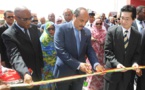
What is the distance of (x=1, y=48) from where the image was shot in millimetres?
4289

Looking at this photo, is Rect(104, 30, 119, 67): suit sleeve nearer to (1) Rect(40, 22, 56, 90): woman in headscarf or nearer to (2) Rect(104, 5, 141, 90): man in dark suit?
(2) Rect(104, 5, 141, 90): man in dark suit

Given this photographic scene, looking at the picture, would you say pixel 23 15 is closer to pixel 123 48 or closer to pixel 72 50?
pixel 72 50

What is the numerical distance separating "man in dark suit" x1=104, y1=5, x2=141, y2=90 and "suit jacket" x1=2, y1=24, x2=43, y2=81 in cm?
128

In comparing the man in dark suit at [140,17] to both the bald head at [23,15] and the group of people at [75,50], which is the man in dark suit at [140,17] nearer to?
the group of people at [75,50]

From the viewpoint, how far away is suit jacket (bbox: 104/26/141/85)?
392cm

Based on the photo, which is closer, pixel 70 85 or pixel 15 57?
pixel 15 57

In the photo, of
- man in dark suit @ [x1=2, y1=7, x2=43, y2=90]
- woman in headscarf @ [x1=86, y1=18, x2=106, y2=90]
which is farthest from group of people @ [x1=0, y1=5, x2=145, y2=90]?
woman in headscarf @ [x1=86, y1=18, x2=106, y2=90]

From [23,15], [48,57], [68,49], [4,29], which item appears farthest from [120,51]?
[4,29]

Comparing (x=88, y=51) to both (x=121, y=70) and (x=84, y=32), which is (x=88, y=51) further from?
(x=121, y=70)

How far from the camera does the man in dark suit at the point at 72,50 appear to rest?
353cm

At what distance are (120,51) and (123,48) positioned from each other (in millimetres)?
72

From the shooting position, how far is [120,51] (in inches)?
155

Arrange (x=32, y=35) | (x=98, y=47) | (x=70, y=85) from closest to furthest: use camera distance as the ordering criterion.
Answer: (x=32, y=35) → (x=70, y=85) → (x=98, y=47)

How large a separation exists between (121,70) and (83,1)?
12654 millimetres
